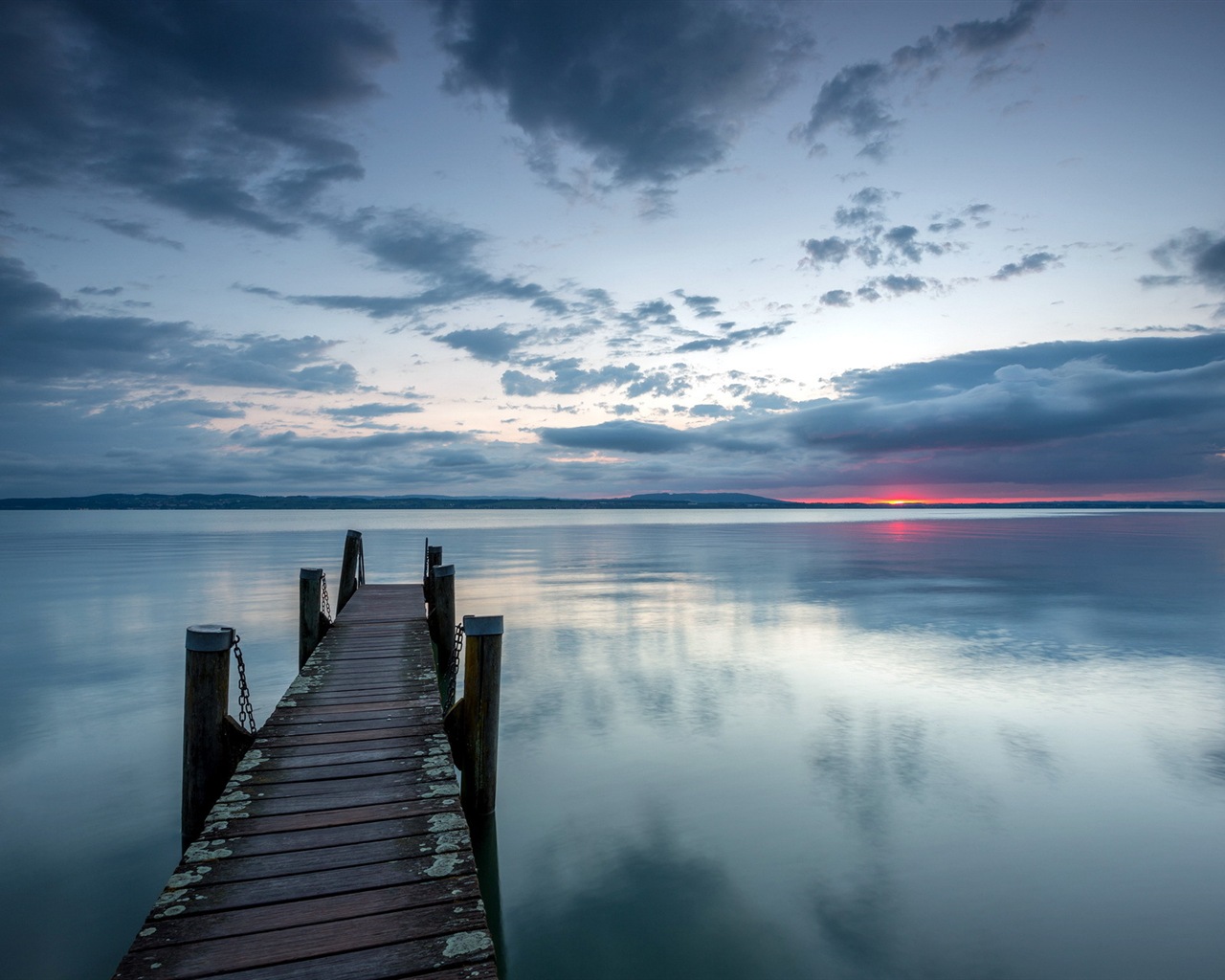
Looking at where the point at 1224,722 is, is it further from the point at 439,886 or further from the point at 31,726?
the point at 31,726

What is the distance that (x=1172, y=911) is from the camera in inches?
229

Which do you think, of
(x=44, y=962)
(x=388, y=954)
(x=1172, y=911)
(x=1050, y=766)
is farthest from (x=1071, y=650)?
(x=44, y=962)

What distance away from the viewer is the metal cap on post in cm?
555

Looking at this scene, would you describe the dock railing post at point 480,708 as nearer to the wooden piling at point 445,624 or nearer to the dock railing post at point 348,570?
the wooden piling at point 445,624

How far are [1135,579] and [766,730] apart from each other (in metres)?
27.1

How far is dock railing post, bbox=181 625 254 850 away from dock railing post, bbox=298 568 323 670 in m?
5.03

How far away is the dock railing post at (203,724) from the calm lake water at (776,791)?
56.3 inches

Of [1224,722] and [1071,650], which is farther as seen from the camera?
[1071,650]

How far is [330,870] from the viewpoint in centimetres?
420

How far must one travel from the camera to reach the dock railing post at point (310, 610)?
35.1ft

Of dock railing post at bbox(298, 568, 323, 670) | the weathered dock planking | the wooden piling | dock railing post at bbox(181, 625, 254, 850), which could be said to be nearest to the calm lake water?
the wooden piling

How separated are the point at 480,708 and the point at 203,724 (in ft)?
8.38

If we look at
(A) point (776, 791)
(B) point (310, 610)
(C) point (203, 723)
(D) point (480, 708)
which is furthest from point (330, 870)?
(B) point (310, 610)

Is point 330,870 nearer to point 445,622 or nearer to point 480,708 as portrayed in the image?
point 480,708
